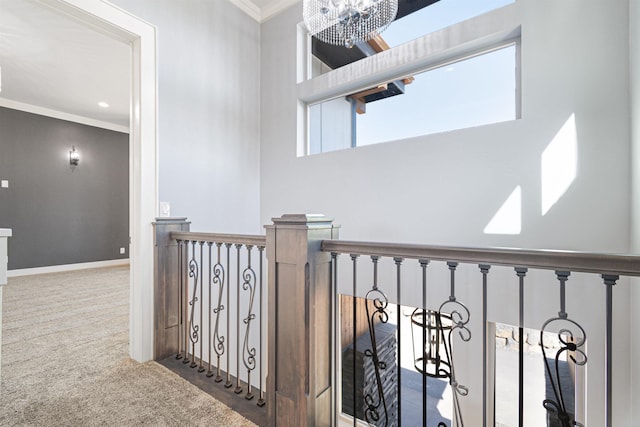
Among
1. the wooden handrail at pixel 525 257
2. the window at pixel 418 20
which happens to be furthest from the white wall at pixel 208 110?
the wooden handrail at pixel 525 257

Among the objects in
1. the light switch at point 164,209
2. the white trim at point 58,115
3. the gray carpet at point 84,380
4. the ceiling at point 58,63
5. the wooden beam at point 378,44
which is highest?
the ceiling at point 58,63

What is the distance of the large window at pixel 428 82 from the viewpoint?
2.21 metres

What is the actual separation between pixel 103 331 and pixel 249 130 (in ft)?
7.96

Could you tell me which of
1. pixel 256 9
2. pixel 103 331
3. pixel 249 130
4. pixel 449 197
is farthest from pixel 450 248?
pixel 256 9

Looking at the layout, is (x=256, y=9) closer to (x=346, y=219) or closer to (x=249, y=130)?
(x=249, y=130)

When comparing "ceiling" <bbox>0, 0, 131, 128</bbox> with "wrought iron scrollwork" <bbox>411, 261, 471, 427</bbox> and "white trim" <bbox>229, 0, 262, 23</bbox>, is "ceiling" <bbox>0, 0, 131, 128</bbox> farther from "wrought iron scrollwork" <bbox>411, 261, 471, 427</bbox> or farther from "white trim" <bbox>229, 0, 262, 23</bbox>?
"wrought iron scrollwork" <bbox>411, 261, 471, 427</bbox>

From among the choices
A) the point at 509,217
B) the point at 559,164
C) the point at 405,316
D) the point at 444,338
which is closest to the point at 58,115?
the point at 405,316

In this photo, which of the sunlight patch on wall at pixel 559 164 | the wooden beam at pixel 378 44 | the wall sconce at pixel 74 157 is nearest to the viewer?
the sunlight patch on wall at pixel 559 164

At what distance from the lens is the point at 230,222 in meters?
3.07

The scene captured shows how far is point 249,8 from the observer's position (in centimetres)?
323

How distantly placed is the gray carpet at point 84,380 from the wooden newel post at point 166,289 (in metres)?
0.18

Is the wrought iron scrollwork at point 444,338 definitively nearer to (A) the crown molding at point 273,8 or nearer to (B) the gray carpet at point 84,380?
(B) the gray carpet at point 84,380

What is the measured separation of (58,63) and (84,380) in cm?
400

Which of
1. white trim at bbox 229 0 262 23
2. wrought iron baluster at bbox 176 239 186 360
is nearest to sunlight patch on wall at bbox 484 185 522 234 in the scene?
wrought iron baluster at bbox 176 239 186 360
